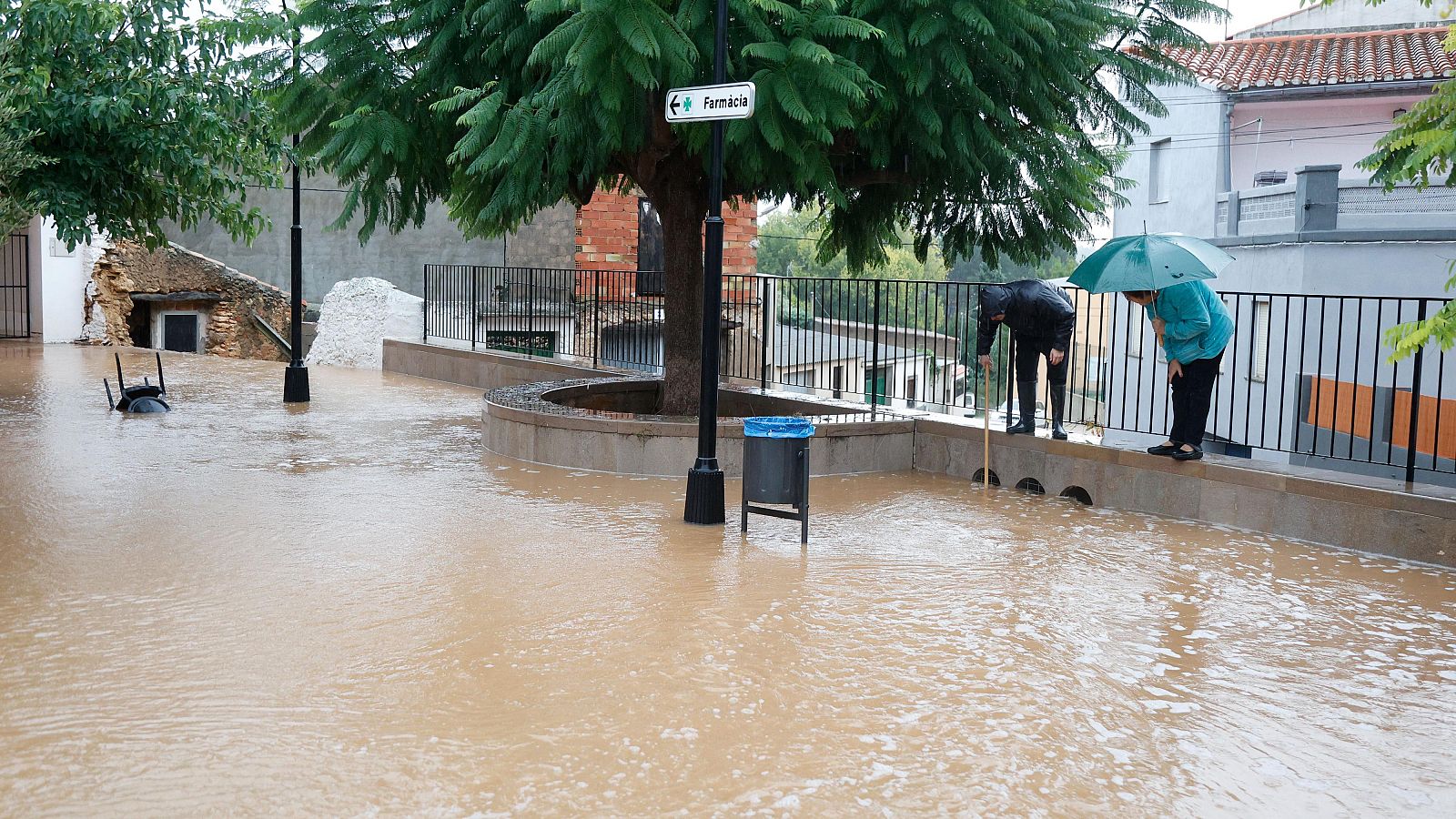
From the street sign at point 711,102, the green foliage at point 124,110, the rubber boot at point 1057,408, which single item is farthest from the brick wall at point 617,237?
the street sign at point 711,102

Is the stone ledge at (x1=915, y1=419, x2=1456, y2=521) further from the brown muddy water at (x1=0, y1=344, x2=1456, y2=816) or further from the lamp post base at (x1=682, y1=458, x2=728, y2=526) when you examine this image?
the lamp post base at (x1=682, y1=458, x2=728, y2=526)

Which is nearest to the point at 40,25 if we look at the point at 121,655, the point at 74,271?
the point at 121,655

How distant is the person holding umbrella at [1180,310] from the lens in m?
9.35

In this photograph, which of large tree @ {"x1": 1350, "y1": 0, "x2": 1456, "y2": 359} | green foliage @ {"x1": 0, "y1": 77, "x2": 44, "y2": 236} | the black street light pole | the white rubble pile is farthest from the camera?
the white rubble pile

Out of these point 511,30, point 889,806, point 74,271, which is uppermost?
point 511,30

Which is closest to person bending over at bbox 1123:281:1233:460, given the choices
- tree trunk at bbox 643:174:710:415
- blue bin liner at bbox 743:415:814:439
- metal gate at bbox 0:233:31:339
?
blue bin liner at bbox 743:415:814:439

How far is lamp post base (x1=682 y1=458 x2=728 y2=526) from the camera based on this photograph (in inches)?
349

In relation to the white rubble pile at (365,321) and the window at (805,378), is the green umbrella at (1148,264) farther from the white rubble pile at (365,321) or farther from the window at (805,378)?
the white rubble pile at (365,321)

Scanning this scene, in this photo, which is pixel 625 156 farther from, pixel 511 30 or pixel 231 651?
pixel 231 651

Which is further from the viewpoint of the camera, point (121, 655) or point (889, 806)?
point (121, 655)

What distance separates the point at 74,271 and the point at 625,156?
1817 centimetres

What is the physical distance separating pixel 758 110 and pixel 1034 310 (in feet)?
10.1

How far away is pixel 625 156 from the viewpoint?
11.8 meters

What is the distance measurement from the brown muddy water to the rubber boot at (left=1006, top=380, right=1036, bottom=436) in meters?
0.81
